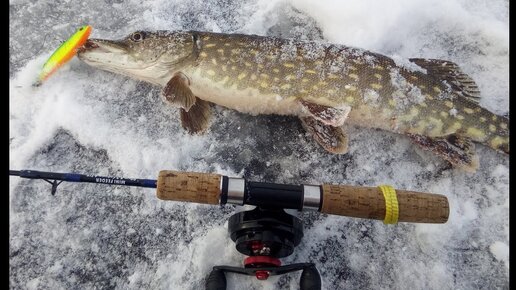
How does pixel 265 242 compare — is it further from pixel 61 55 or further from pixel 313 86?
pixel 61 55

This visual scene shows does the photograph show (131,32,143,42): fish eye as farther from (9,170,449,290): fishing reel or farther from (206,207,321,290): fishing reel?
(206,207,321,290): fishing reel

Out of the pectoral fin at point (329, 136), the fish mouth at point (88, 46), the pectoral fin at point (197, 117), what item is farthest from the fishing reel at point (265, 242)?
the fish mouth at point (88, 46)

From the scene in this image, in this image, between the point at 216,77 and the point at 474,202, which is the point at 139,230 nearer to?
the point at 216,77

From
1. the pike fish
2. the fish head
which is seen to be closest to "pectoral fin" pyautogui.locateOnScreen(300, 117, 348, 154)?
the pike fish

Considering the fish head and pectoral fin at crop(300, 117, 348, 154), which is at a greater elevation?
the fish head

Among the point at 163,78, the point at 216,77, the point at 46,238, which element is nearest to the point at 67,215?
the point at 46,238
